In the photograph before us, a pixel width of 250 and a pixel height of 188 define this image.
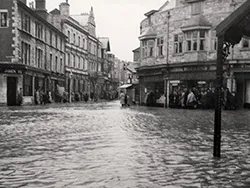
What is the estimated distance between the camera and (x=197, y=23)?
29562 millimetres

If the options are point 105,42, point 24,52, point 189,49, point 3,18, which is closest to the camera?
point 189,49

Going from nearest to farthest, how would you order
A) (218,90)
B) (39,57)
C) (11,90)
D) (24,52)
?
(218,90), (11,90), (24,52), (39,57)

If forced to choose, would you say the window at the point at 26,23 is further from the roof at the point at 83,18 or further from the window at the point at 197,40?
the roof at the point at 83,18

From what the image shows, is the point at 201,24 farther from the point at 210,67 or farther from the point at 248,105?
the point at 248,105

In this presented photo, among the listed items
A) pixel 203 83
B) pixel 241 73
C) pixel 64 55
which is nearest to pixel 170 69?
pixel 203 83


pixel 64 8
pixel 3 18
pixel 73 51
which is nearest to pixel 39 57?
pixel 3 18

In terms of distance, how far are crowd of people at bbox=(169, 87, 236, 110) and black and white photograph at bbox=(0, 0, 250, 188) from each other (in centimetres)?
8

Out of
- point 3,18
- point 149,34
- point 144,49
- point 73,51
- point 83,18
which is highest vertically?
point 83,18

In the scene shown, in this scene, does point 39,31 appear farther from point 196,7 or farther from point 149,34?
point 196,7

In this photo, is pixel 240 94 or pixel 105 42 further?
pixel 105 42

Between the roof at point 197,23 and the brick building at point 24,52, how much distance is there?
1464 cm

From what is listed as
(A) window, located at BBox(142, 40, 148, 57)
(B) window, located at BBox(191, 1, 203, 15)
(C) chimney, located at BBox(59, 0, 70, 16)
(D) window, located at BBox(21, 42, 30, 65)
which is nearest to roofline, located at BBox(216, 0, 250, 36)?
(B) window, located at BBox(191, 1, 203, 15)

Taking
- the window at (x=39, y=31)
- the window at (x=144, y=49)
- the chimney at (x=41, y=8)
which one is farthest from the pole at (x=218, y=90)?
the chimney at (x=41, y=8)

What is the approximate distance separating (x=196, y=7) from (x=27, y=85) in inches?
686
